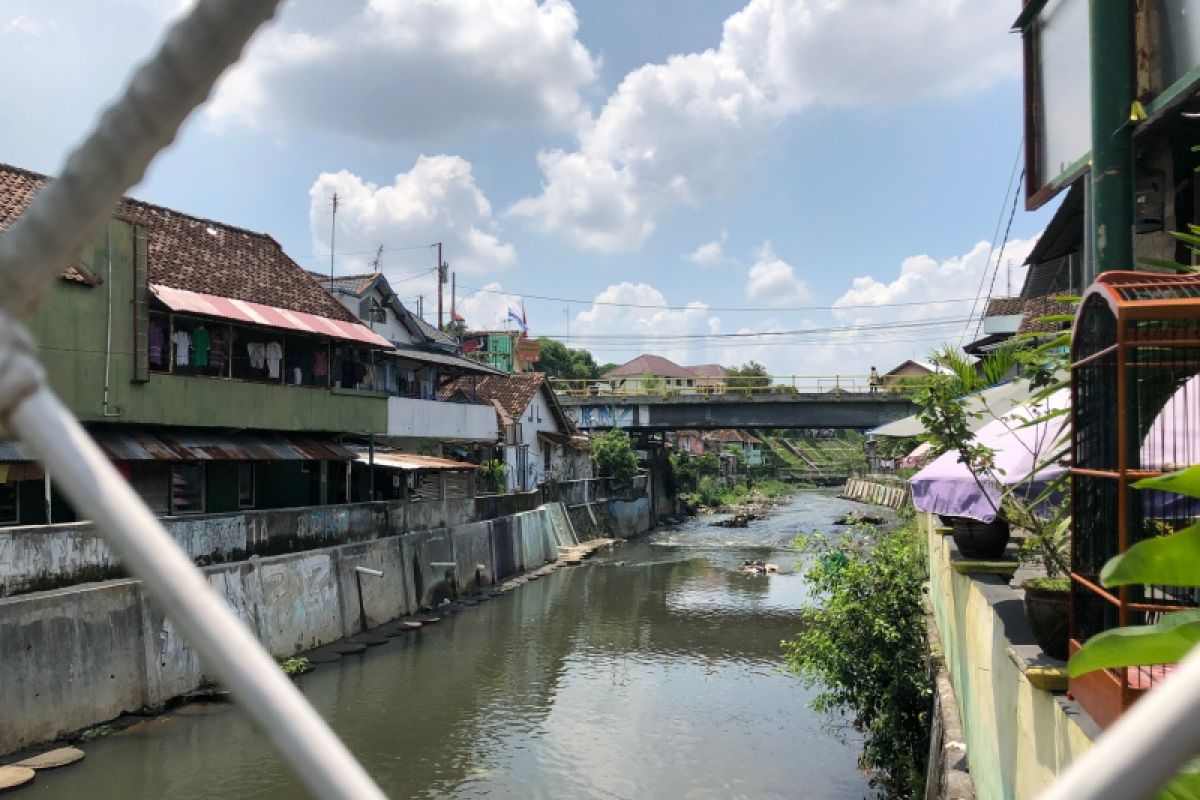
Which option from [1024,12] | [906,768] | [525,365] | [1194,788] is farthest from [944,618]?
[525,365]

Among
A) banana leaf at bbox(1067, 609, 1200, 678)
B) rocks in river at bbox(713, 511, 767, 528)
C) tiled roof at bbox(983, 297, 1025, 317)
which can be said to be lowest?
rocks in river at bbox(713, 511, 767, 528)

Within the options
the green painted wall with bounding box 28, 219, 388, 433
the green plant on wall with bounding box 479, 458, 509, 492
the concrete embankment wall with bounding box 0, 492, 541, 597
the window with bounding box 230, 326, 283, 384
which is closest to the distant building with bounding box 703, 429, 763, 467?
the green plant on wall with bounding box 479, 458, 509, 492

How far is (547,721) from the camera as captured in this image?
44.0 ft

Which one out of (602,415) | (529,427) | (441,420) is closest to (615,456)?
(602,415)

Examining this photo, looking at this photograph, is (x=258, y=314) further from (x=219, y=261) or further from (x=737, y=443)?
(x=737, y=443)

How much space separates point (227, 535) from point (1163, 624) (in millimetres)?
14761

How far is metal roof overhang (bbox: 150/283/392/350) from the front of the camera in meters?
16.3

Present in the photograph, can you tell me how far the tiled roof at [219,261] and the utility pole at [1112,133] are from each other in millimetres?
15729

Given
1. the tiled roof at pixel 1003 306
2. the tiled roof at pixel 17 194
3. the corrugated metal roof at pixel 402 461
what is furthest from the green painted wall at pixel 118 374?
the tiled roof at pixel 1003 306

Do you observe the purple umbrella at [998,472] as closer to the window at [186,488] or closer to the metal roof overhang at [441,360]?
the window at [186,488]

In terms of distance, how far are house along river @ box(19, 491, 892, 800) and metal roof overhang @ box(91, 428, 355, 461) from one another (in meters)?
4.44

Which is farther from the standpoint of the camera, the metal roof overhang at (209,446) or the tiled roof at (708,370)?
the tiled roof at (708,370)

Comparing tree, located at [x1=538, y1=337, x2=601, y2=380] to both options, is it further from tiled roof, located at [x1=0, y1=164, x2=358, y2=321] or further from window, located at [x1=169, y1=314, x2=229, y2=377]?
window, located at [x1=169, y1=314, x2=229, y2=377]

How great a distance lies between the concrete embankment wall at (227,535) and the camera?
11211mm
